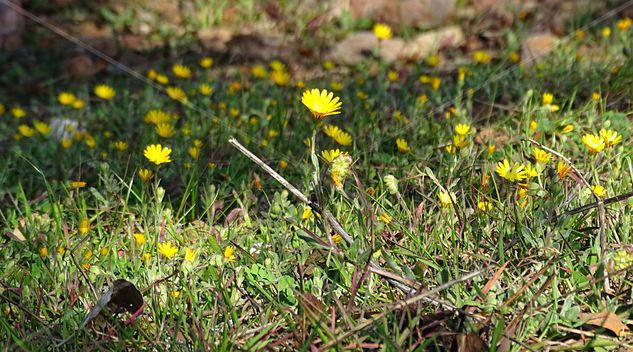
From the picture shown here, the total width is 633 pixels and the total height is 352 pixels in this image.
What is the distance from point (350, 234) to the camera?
8.10ft

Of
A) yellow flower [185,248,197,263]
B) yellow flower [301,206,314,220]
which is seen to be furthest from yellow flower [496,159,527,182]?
yellow flower [185,248,197,263]

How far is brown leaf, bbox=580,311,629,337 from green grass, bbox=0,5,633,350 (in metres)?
0.03

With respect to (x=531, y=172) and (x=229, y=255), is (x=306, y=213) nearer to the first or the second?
(x=229, y=255)

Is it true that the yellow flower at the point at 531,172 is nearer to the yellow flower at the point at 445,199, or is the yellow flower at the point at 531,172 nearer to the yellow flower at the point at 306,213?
the yellow flower at the point at 445,199

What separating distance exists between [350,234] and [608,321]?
2.67 feet

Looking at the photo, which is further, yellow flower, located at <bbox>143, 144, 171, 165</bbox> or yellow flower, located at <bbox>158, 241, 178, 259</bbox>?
yellow flower, located at <bbox>143, 144, 171, 165</bbox>

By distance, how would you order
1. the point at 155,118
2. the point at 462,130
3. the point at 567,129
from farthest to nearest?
the point at 155,118 → the point at 567,129 → the point at 462,130

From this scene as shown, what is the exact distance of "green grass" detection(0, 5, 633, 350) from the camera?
2.01 meters

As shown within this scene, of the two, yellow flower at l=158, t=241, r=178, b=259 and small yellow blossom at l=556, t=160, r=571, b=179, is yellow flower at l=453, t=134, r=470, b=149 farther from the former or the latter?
yellow flower at l=158, t=241, r=178, b=259

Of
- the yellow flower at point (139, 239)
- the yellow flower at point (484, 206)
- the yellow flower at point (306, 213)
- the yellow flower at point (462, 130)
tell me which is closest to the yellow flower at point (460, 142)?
the yellow flower at point (462, 130)

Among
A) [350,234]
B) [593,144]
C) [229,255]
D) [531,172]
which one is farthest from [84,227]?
[593,144]

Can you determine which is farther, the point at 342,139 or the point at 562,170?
the point at 342,139

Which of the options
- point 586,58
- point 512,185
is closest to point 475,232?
point 512,185

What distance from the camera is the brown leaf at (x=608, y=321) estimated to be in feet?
6.40
